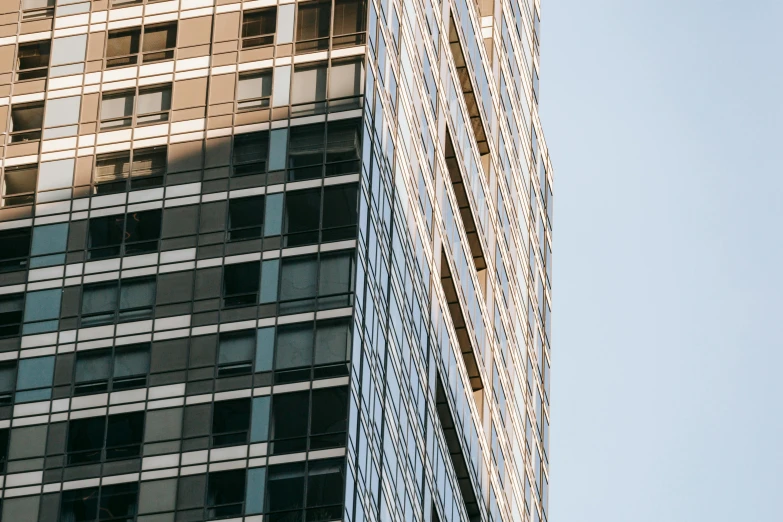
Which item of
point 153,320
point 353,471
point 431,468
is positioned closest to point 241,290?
point 153,320

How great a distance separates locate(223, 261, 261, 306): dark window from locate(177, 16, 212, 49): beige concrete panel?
1152 cm

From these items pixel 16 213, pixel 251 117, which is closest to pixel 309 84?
pixel 251 117

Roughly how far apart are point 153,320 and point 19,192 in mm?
9517

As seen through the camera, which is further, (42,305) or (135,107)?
(135,107)

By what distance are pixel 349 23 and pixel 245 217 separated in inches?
386

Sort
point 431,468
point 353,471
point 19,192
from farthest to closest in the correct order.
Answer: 1. point 431,468
2. point 19,192
3. point 353,471

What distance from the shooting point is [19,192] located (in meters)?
89.6

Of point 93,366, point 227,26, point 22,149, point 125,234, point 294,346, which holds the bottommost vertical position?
point 294,346

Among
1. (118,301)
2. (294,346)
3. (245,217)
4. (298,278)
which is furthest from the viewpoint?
(245,217)

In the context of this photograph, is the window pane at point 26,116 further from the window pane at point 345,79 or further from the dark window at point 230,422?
the dark window at point 230,422

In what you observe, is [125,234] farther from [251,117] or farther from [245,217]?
[251,117]

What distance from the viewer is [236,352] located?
270 feet

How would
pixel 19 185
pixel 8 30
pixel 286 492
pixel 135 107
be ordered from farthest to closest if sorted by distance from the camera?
pixel 8 30, pixel 135 107, pixel 19 185, pixel 286 492

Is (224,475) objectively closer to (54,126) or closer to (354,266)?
(354,266)
